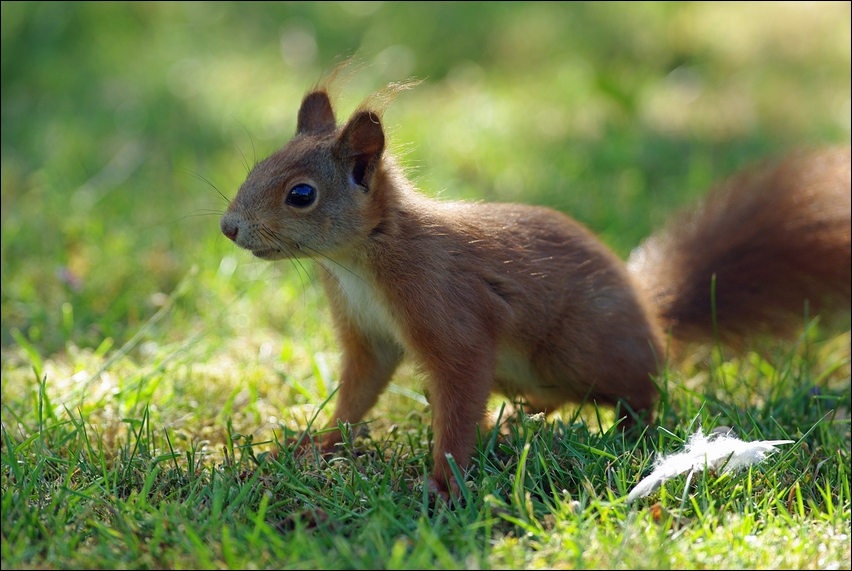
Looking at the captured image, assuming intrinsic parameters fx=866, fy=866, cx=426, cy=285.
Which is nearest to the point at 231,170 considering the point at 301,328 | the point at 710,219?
the point at 301,328

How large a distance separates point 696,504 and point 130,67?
5.67 meters

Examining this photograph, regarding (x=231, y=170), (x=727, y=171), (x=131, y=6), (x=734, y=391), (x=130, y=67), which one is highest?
(x=131, y=6)

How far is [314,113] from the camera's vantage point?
9.81 ft

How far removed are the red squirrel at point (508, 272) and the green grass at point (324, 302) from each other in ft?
0.54

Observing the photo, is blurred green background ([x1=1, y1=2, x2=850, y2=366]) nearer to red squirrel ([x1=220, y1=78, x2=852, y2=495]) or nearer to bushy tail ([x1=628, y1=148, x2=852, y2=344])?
red squirrel ([x1=220, y1=78, x2=852, y2=495])

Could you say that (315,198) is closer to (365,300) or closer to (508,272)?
(365,300)

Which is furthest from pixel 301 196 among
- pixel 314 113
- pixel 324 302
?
pixel 324 302

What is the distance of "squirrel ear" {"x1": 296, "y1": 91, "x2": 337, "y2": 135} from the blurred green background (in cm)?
27

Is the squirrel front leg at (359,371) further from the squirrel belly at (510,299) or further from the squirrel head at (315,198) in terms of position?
the squirrel head at (315,198)

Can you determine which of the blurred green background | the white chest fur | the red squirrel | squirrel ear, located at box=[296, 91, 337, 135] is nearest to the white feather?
the red squirrel

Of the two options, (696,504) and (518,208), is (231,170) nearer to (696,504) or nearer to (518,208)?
(518,208)

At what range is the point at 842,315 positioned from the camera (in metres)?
3.50

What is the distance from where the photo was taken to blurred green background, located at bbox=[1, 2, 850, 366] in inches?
159

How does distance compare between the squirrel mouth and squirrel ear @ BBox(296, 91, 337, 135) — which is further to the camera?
squirrel ear @ BBox(296, 91, 337, 135)
